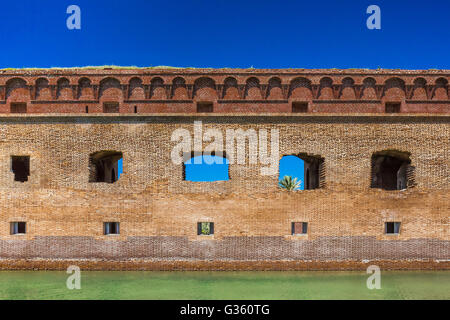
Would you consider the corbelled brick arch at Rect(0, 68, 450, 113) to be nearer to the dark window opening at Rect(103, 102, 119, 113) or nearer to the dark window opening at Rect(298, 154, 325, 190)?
the dark window opening at Rect(103, 102, 119, 113)

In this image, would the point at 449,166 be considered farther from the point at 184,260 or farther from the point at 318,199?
the point at 184,260

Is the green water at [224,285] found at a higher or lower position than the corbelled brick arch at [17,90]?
lower

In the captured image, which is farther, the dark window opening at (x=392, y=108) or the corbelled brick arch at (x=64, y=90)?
the dark window opening at (x=392, y=108)

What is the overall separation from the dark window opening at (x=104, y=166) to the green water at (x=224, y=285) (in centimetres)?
363

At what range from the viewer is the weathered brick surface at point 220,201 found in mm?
11984

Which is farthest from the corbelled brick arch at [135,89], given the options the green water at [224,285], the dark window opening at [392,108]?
the dark window opening at [392,108]

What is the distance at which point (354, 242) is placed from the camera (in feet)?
39.4

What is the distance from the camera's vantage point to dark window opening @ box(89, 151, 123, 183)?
12469 millimetres

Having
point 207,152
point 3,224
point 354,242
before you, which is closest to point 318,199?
point 354,242

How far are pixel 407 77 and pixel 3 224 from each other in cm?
1558

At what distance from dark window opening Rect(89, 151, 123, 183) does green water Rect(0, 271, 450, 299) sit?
11.9 ft

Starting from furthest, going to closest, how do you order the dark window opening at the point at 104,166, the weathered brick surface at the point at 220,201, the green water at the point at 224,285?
the dark window opening at the point at 104,166 → the weathered brick surface at the point at 220,201 → the green water at the point at 224,285

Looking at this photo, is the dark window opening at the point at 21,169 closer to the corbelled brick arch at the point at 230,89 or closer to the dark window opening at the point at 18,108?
the dark window opening at the point at 18,108

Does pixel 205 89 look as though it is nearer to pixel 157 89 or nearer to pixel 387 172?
pixel 157 89
